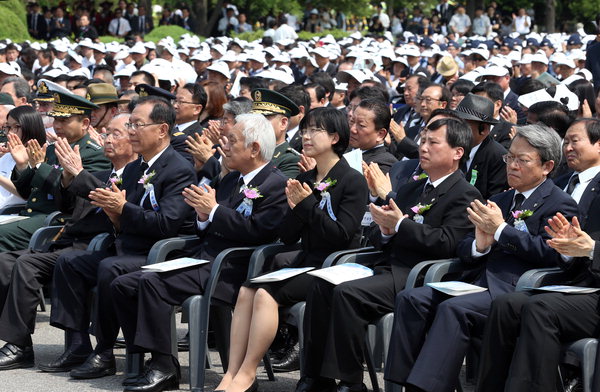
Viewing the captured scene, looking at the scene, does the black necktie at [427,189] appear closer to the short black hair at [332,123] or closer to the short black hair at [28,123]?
the short black hair at [332,123]

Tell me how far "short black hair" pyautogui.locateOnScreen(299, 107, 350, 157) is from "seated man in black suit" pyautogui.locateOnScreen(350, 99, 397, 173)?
1018 millimetres

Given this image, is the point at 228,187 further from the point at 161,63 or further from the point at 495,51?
the point at 495,51

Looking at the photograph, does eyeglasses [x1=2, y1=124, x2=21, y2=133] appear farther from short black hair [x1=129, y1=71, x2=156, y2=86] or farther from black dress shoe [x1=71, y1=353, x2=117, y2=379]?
short black hair [x1=129, y1=71, x2=156, y2=86]

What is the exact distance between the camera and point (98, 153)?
8.45m

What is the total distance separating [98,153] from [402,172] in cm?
245

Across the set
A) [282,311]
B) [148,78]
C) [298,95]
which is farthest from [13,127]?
[148,78]

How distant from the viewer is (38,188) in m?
8.38

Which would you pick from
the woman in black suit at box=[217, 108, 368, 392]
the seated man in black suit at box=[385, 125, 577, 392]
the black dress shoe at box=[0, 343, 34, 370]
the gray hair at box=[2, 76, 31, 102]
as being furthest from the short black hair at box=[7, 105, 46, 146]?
the seated man in black suit at box=[385, 125, 577, 392]

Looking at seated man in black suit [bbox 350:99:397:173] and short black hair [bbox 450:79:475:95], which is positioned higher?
seated man in black suit [bbox 350:99:397:173]

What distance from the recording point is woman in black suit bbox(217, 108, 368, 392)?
616 centimetres

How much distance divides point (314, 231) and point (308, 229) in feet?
0.35

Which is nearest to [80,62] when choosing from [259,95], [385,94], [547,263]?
[385,94]

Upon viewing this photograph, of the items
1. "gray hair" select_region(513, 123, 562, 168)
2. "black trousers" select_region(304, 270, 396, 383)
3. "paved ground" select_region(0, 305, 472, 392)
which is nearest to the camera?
"black trousers" select_region(304, 270, 396, 383)

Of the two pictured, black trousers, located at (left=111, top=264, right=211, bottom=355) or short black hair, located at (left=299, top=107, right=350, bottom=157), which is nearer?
black trousers, located at (left=111, top=264, right=211, bottom=355)
